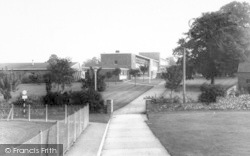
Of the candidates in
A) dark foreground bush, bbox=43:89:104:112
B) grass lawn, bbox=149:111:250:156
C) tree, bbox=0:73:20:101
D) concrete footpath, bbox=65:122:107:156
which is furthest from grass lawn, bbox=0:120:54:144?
tree, bbox=0:73:20:101

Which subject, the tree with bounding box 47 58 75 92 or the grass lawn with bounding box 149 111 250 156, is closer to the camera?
the grass lawn with bounding box 149 111 250 156

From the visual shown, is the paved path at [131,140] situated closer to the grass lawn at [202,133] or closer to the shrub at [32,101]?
the grass lawn at [202,133]

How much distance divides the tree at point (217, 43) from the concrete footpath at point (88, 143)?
120 feet

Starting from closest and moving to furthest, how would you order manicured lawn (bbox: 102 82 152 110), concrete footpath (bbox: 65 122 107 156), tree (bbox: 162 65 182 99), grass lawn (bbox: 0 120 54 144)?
1. concrete footpath (bbox: 65 122 107 156)
2. grass lawn (bbox: 0 120 54 144)
3. tree (bbox: 162 65 182 99)
4. manicured lawn (bbox: 102 82 152 110)

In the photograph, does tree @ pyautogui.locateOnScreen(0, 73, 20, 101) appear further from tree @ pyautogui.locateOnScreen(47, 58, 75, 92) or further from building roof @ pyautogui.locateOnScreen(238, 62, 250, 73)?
building roof @ pyautogui.locateOnScreen(238, 62, 250, 73)

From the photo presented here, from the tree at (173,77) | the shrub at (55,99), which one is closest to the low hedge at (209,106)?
the tree at (173,77)

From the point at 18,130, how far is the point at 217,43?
39.5 m

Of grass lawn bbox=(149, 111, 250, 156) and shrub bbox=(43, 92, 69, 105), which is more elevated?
shrub bbox=(43, 92, 69, 105)

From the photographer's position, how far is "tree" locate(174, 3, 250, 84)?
5556cm

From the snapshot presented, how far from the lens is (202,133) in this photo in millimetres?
19531

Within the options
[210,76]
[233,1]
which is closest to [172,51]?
[210,76]

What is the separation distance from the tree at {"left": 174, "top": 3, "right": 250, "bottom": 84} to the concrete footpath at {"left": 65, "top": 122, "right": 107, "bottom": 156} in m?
36.4

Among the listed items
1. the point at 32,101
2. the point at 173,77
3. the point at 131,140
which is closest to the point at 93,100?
the point at 32,101

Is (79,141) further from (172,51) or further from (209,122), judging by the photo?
(172,51)
